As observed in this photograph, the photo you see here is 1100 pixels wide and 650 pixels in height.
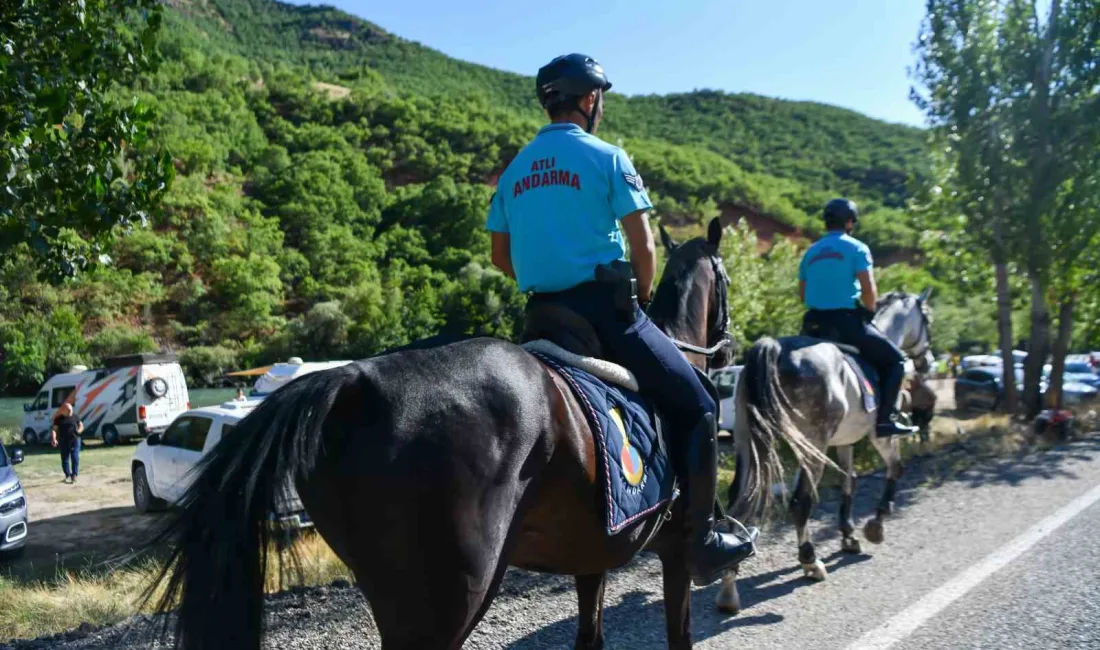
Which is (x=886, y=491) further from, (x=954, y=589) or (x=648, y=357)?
(x=648, y=357)

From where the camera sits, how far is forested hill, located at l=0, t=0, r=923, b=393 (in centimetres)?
4159

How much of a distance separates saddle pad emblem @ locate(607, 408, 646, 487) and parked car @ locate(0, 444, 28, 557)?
387 inches

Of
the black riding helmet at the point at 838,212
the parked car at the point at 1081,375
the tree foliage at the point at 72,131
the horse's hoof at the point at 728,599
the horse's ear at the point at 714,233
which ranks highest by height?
the tree foliage at the point at 72,131

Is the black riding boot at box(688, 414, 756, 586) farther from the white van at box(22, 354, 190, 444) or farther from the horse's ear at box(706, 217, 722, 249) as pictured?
the white van at box(22, 354, 190, 444)

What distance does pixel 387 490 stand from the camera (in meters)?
2.35

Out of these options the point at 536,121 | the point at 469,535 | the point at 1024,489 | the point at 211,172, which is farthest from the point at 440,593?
the point at 536,121

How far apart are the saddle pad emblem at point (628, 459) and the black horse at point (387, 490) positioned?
461 mm

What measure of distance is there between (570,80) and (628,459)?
5.32 feet

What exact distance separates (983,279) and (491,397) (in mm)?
21800

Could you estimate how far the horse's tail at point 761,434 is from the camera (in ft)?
21.0

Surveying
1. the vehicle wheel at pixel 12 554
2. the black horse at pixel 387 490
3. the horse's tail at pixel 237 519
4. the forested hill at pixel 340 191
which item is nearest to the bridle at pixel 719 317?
the black horse at pixel 387 490

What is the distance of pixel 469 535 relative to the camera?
96.8 inches

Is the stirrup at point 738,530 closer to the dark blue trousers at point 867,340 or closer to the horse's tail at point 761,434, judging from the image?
the horse's tail at point 761,434

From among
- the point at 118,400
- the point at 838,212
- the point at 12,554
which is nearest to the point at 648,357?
the point at 838,212
